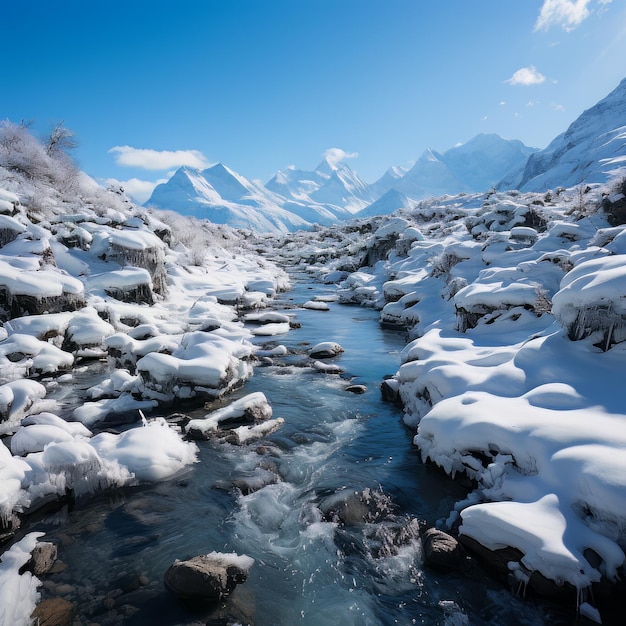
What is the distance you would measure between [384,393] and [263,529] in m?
6.51

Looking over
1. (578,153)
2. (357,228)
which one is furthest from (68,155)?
(578,153)

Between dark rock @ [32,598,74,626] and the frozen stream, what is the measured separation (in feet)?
0.37

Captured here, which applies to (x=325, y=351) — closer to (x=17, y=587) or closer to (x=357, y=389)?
(x=357, y=389)

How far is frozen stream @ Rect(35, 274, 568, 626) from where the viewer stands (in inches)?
192

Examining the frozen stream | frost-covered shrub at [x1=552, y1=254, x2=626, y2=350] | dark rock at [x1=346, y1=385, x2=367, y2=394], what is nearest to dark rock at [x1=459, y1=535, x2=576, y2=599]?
the frozen stream

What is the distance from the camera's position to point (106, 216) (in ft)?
84.9

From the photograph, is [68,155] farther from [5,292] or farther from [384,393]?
[384,393]

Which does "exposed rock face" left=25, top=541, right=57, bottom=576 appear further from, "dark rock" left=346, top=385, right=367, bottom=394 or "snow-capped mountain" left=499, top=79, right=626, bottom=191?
"snow-capped mountain" left=499, top=79, right=626, bottom=191

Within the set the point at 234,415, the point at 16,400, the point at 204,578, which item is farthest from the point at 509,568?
the point at 16,400

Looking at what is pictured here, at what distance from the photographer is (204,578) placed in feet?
16.3

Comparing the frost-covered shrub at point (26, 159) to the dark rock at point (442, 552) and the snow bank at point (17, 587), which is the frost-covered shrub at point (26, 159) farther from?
the dark rock at point (442, 552)

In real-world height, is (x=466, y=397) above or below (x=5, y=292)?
below

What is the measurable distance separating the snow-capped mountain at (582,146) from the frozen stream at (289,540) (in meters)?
94.6

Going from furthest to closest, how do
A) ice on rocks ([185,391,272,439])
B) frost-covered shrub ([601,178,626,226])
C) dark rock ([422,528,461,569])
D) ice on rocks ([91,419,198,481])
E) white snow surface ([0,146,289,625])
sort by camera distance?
frost-covered shrub ([601,178,626,226]) < ice on rocks ([185,391,272,439]) < ice on rocks ([91,419,198,481]) < white snow surface ([0,146,289,625]) < dark rock ([422,528,461,569])
